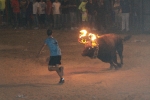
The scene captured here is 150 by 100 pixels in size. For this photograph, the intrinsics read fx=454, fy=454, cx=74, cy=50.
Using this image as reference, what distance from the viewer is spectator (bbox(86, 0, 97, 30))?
2373 centimetres

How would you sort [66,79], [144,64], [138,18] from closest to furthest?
[66,79], [144,64], [138,18]

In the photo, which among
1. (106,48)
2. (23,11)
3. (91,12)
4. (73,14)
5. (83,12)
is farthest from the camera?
(23,11)

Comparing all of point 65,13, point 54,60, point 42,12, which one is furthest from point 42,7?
point 54,60

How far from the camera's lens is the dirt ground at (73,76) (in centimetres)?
1031

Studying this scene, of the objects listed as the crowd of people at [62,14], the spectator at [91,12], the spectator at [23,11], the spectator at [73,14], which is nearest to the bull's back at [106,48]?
the crowd of people at [62,14]

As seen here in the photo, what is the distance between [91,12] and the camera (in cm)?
2388

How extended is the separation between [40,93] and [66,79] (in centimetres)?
174

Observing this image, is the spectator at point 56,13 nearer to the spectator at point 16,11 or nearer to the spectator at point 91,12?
the spectator at point 91,12

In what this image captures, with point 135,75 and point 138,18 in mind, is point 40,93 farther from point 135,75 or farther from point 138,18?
point 138,18

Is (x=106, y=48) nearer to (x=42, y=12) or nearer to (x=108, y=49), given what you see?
(x=108, y=49)

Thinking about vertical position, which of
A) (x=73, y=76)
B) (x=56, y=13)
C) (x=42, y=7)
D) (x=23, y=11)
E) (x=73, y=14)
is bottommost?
(x=73, y=76)

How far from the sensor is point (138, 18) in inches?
945

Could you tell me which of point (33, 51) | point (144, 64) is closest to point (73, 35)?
point (33, 51)

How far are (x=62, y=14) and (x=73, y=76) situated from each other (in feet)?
43.2
